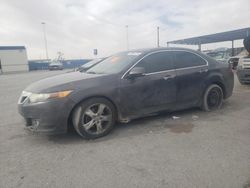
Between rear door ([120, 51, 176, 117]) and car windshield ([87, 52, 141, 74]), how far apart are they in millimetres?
233

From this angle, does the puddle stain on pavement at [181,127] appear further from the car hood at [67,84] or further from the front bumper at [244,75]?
the front bumper at [244,75]

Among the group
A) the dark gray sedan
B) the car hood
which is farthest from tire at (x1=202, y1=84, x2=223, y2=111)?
the car hood

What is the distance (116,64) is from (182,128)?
182cm

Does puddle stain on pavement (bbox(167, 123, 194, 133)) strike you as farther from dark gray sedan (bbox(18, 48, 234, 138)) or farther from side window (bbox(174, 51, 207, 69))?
side window (bbox(174, 51, 207, 69))


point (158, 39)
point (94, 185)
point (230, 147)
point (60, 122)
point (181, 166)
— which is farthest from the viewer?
point (158, 39)

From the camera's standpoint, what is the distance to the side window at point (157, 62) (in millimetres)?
4543

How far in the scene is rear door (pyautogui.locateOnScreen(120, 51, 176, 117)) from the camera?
426 centimetres

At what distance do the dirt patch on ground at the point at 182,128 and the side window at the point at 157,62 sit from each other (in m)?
1.17

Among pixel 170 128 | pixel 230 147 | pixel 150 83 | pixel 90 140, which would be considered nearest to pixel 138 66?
pixel 150 83

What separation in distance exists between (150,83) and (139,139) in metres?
1.15

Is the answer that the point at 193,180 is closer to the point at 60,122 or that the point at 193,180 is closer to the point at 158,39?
the point at 60,122

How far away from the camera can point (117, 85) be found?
4.14 metres

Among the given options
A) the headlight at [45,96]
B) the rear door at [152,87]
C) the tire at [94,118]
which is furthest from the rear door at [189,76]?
the headlight at [45,96]

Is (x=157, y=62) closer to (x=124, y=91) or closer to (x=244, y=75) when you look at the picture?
(x=124, y=91)
